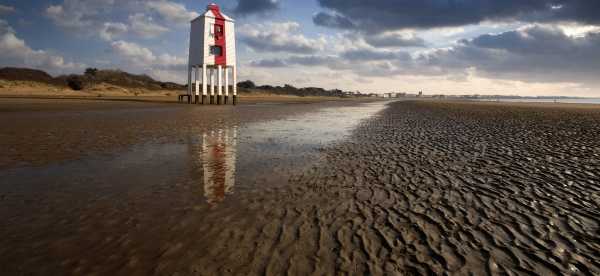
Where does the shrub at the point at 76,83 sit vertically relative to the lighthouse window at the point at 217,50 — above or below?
below

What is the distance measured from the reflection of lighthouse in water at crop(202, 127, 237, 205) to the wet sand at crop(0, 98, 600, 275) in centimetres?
5

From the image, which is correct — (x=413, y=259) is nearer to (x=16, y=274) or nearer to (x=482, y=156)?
(x=16, y=274)

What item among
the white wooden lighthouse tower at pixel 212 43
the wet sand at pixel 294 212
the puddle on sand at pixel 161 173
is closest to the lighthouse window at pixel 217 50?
the white wooden lighthouse tower at pixel 212 43

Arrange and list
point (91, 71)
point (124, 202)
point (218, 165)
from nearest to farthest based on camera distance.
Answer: point (124, 202) < point (218, 165) < point (91, 71)

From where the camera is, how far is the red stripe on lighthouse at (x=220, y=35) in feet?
114

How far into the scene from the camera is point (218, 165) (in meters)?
8.18

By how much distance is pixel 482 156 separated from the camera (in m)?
9.92

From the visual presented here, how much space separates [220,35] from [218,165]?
30331 millimetres

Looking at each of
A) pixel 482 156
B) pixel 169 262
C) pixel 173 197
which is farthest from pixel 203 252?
pixel 482 156

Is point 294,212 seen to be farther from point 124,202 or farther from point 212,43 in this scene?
point 212,43

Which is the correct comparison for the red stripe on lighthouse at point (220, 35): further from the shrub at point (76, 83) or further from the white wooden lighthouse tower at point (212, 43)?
the shrub at point (76, 83)

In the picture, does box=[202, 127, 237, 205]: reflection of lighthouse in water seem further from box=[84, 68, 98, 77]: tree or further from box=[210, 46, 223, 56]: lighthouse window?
box=[84, 68, 98, 77]: tree

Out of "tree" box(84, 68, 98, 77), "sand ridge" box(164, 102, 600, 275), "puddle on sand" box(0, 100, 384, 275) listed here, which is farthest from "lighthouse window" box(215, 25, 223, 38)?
"tree" box(84, 68, 98, 77)

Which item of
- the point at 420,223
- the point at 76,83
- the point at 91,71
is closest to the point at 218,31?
the point at 76,83
